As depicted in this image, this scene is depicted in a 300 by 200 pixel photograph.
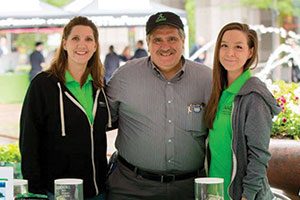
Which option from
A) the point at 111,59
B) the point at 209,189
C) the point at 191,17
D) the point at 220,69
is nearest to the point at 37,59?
the point at 111,59

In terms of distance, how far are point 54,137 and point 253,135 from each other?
92 centimetres

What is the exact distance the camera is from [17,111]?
7.39m

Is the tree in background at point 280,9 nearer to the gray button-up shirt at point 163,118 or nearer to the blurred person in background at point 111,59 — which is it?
the blurred person in background at point 111,59

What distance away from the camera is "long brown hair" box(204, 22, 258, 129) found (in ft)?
10.2

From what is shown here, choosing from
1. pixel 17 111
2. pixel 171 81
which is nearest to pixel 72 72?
pixel 171 81

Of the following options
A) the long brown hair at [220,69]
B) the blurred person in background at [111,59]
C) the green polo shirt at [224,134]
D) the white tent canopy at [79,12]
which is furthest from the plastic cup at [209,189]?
the white tent canopy at [79,12]

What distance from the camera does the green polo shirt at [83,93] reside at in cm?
328

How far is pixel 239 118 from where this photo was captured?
9.79ft

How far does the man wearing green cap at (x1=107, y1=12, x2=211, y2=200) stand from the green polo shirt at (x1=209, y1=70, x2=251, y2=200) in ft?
0.62

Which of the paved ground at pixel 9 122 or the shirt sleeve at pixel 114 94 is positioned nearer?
the shirt sleeve at pixel 114 94

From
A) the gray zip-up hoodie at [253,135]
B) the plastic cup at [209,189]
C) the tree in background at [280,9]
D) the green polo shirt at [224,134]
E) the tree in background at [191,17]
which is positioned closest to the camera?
the plastic cup at [209,189]

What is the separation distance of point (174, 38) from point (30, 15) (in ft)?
14.9

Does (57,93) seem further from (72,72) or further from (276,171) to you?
(276,171)

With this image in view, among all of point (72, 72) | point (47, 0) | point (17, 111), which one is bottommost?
point (17, 111)
